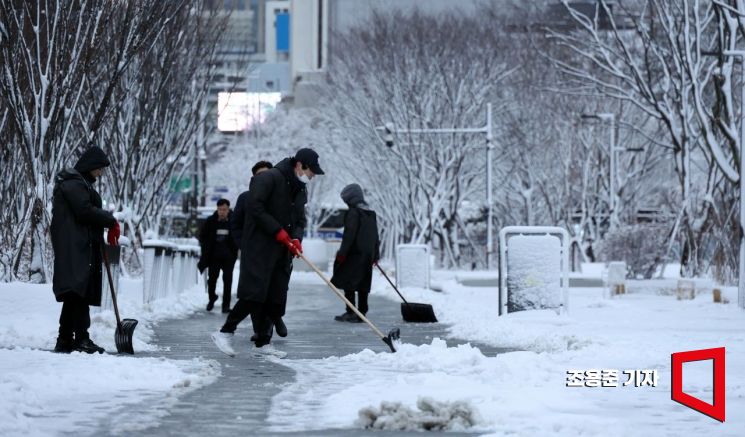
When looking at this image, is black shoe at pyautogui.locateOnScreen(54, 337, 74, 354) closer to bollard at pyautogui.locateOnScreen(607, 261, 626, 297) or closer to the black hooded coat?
the black hooded coat

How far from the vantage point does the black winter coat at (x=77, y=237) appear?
12.6 m

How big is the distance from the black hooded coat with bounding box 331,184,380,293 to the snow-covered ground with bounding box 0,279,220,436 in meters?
3.93

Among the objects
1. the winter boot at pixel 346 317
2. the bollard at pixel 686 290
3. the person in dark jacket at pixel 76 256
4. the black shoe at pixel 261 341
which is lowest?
the bollard at pixel 686 290

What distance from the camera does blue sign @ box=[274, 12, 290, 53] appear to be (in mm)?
180500

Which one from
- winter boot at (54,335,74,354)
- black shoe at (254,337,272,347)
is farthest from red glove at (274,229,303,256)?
winter boot at (54,335,74,354)

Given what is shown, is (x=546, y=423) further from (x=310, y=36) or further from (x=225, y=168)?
(x=310, y=36)

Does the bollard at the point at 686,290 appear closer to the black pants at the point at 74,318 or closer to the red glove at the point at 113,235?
the red glove at the point at 113,235

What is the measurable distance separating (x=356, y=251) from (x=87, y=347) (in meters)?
7.33

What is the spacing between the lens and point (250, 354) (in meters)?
13.0

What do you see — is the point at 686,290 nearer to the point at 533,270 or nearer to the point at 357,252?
the point at 357,252

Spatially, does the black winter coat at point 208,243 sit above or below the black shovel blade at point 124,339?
above

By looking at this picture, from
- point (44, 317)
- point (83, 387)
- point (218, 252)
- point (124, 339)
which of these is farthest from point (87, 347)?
point (218, 252)

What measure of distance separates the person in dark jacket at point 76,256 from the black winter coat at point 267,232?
1.15 m

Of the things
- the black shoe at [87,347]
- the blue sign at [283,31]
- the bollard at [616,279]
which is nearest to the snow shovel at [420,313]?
the black shoe at [87,347]
